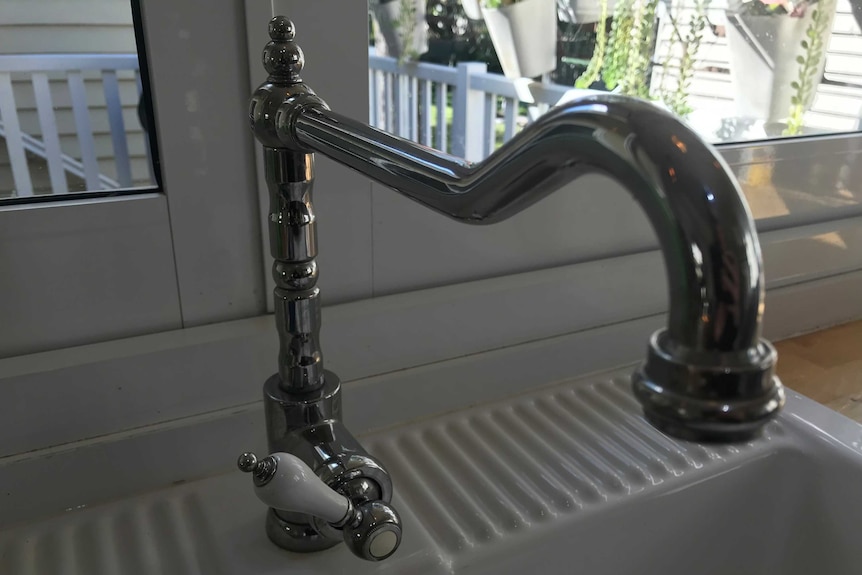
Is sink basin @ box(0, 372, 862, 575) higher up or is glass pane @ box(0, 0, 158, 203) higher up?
glass pane @ box(0, 0, 158, 203)

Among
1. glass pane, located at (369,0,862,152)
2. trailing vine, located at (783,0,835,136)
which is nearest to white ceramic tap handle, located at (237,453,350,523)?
glass pane, located at (369,0,862,152)

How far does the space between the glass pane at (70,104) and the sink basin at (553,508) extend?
0.27 metres

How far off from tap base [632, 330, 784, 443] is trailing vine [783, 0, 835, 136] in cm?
83

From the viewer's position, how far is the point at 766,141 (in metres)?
0.91

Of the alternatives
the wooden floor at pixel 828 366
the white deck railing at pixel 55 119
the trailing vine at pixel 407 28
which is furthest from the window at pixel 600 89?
the white deck railing at pixel 55 119

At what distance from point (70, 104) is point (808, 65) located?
3.35ft

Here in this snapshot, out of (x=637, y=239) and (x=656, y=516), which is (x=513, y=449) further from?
(x=637, y=239)

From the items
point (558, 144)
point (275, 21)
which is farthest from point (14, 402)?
point (558, 144)

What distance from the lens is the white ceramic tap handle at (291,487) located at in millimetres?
442

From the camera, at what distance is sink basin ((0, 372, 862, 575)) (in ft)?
1.81

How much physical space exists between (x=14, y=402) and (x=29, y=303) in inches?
3.0

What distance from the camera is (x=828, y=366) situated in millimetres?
881

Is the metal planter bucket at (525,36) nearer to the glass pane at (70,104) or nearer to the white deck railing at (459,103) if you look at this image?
the white deck railing at (459,103)

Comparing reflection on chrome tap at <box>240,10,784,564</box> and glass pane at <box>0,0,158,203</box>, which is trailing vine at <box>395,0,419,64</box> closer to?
glass pane at <box>0,0,158,203</box>
